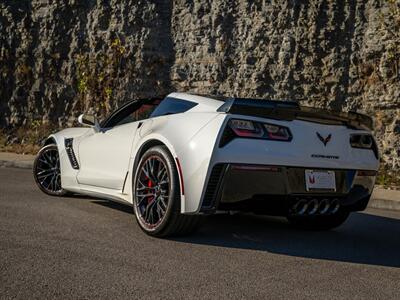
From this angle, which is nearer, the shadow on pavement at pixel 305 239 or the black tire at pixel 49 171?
the shadow on pavement at pixel 305 239

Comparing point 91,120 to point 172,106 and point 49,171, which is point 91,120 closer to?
point 49,171

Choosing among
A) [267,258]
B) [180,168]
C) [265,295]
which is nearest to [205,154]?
[180,168]

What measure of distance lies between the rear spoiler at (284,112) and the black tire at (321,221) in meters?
1.04

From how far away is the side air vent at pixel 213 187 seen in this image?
15.5 feet

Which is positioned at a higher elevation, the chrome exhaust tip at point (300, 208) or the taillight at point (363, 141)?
the taillight at point (363, 141)

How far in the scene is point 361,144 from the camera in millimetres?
5500

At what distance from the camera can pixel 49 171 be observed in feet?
25.2

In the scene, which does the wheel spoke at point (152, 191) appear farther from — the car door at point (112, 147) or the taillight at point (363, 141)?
the taillight at point (363, 141)

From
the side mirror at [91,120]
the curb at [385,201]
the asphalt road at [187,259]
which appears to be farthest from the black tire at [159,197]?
the curb at [385,201]

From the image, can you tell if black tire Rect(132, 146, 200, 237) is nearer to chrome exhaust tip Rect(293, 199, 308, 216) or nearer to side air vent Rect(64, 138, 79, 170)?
chrome exhaust tip Rect(293, 199, 308, 216)

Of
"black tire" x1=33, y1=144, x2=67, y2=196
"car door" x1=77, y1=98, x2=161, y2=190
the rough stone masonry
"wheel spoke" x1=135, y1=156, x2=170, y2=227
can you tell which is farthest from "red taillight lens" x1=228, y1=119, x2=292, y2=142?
the rough stone masonry

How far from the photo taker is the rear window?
545 cm

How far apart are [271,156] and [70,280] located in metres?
1.92

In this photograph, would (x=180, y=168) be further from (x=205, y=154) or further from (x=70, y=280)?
(x=70, y=280)
